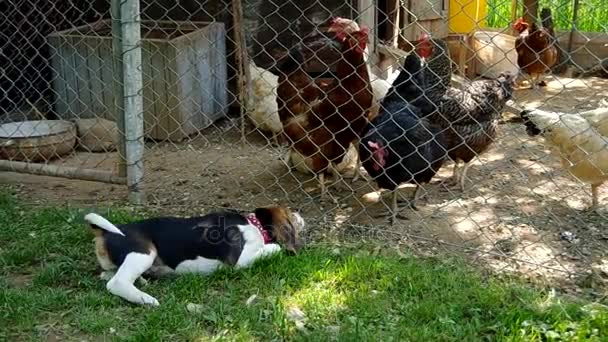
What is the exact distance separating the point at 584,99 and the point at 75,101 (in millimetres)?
4262

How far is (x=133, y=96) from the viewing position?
3.56 meters

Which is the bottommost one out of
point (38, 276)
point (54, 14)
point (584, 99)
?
point (584, 99)

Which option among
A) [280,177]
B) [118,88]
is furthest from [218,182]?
[118,88]

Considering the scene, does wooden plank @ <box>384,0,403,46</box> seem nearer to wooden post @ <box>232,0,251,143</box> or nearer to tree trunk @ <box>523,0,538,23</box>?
wooden post @ <box>232,0,251,143</box>

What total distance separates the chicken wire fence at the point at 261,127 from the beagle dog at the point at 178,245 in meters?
0.47

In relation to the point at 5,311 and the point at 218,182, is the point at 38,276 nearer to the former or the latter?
the point at 5,311

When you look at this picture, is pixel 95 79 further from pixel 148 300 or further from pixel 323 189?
pixel 148 300

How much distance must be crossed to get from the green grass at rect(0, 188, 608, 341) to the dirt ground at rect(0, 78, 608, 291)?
1.11ft

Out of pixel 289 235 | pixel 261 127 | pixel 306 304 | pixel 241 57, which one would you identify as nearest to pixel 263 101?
pixel 261 127

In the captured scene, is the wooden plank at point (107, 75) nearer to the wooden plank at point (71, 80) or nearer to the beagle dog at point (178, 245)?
the wooden plank at point (71, 80)

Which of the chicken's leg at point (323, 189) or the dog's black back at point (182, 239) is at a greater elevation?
the dog's black back at point (182, 239)

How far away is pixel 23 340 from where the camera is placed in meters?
2.44

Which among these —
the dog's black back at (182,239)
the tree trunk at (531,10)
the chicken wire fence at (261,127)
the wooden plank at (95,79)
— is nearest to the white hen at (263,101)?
the chicken wire fence at (261,127)

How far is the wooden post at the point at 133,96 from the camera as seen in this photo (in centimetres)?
346
